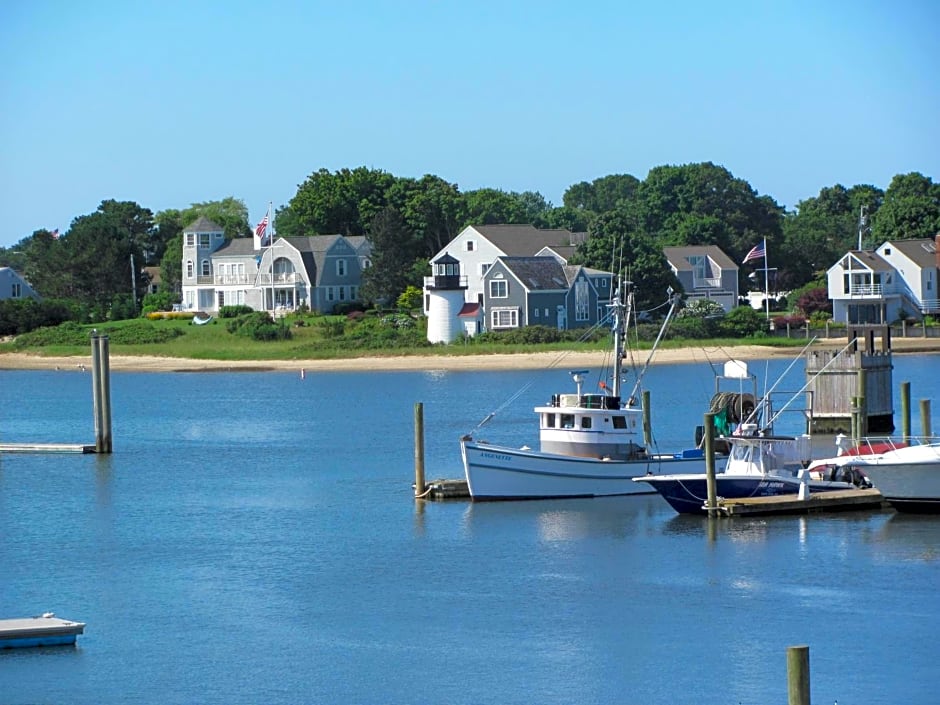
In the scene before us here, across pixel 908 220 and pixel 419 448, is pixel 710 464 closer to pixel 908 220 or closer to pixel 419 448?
pixel 419 448

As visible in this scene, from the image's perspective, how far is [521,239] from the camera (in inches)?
4535

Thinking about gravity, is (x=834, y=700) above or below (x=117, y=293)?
below

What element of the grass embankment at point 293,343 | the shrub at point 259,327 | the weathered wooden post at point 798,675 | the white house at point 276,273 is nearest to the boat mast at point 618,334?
the weathered wooden post at point 798,675

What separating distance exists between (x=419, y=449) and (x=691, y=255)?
81.7m

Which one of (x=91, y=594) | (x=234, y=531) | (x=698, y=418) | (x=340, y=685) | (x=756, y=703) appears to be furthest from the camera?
(x=698, y=418)

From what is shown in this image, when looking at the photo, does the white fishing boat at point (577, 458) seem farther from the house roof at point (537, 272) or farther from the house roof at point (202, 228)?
the house roof at point (202, 228)

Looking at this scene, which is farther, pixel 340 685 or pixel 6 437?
pixel 6 437

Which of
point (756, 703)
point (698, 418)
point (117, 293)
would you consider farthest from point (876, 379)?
point (117, 293)

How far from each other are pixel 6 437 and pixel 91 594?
36.1 meters

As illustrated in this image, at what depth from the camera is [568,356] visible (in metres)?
93.2

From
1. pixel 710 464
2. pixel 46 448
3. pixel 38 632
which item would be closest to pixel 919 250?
pixel 46 448

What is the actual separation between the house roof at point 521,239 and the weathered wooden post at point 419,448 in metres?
69.2

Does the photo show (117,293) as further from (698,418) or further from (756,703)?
(756,703)

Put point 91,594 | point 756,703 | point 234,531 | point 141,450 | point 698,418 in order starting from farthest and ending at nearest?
point 698,418, point 141,450, point 234,531, point 91,594, point 756,703
